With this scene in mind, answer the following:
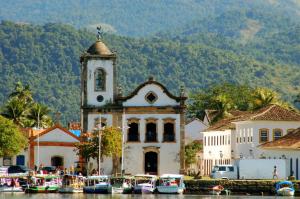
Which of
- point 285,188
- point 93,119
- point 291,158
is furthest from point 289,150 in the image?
point 93,119

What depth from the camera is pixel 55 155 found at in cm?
11875

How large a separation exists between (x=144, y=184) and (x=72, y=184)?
6.51 m

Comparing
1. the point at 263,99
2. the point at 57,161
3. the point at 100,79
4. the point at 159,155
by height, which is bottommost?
the point at 57,161

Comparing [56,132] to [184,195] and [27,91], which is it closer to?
[184,195]

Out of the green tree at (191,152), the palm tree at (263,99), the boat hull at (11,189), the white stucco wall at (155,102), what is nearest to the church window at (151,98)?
the white stucco wall at (155,102)

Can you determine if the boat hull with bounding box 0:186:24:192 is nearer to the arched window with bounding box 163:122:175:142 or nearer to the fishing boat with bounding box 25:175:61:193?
the fishing boat with bounding box 25:175:61:193

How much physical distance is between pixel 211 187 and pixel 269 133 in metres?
22.3

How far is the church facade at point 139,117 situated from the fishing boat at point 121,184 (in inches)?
419

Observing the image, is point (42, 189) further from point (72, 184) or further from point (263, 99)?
point (263, 99)

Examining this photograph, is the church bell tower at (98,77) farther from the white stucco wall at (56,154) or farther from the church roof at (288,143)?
the church roof at (288,143)

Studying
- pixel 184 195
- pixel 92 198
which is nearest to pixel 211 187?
pixel 184 195

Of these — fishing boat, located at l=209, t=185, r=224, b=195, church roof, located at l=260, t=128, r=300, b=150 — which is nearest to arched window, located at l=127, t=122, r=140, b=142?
church roof, located at l=260, t=128, r=300, b=150

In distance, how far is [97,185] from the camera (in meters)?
100

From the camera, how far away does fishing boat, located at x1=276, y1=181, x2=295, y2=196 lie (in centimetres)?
9131
